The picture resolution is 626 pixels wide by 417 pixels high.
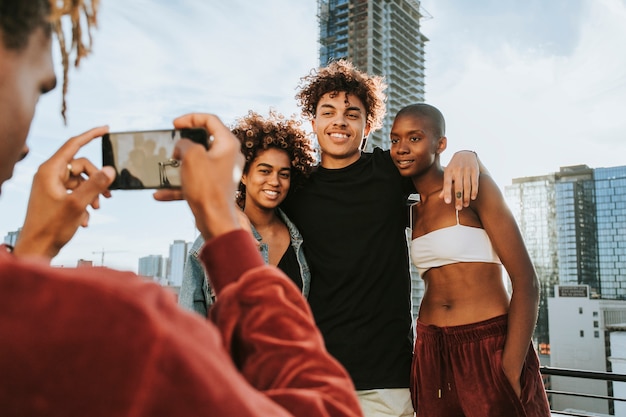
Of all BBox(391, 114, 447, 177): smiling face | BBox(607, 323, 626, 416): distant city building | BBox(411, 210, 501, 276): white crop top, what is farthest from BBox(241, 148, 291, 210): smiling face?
BBox(607, 323, 626, 416): distant city building

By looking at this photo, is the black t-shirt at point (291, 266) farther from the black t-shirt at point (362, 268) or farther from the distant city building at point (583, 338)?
the distant city building at point (583, 338)

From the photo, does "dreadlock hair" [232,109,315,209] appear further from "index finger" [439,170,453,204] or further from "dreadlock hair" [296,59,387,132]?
"index finger" [439,170,453,204]

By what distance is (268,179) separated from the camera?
246 centimetres

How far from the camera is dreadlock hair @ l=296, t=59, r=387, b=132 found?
276cm

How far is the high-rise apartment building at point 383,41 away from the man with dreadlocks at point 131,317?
74145 millimetres

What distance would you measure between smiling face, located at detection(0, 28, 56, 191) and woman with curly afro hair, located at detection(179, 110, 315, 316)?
5.47 ft

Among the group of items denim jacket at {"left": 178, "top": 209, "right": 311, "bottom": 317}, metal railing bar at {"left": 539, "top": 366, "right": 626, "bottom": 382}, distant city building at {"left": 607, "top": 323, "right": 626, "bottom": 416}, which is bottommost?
distant city building at {"left": 607, "top": 323, "right": 626, "bottom": 416}

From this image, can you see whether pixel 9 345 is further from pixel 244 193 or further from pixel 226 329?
pixel 244 193

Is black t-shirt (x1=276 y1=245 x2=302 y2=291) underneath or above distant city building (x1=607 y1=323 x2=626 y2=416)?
above

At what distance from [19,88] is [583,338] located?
6453cm

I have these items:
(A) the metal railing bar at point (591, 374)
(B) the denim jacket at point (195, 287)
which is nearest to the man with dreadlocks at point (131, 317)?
(B) the denim jacket at point (195, 287)

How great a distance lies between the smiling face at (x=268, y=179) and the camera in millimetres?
2416

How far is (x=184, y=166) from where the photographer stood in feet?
1.93

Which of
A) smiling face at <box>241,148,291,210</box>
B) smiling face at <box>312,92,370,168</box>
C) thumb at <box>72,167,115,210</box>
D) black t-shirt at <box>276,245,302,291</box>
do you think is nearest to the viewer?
thumb at <box>72,167,115,210</box>
